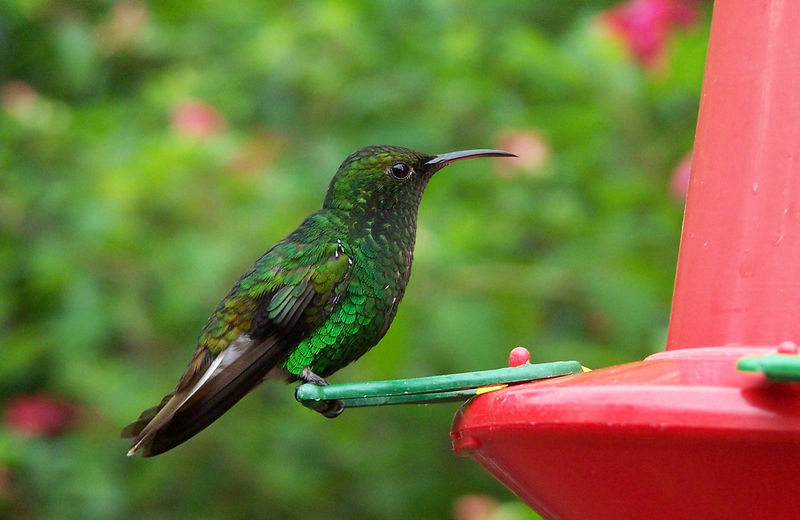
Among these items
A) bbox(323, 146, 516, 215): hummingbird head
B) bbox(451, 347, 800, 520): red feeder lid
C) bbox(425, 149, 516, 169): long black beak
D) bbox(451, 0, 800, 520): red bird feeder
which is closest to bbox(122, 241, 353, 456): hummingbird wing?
A: bbox(323, 146, 516, 215): hummingbird head

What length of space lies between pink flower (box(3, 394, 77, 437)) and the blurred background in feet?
0.03

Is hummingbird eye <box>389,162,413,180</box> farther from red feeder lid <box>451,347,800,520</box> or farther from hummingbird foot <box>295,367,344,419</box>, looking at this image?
red feeder lid <box>451,347,800,520</box>

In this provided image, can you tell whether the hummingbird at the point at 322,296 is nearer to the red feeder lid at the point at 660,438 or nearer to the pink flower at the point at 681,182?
Answer: the red feeder lid at the point at 660,438

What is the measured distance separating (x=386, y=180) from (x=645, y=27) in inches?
72.2

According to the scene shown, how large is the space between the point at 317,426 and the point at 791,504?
315 cm

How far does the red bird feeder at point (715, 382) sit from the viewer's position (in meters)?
1.38

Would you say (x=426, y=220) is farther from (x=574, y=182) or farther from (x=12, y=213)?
(x=12, y=213)

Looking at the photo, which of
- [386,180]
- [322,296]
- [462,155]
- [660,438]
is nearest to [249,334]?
[322,296]

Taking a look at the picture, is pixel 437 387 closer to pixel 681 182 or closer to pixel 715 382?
pixel 715 382

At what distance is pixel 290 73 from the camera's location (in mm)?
4621

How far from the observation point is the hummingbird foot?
223 cm

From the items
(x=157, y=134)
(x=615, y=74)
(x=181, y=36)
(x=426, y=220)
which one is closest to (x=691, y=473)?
(x=426, y=220)

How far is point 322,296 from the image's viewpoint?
2.53 meters

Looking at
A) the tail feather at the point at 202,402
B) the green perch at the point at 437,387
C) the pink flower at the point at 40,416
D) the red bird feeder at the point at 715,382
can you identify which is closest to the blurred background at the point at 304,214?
→ the pink flower at the point at 40,416
